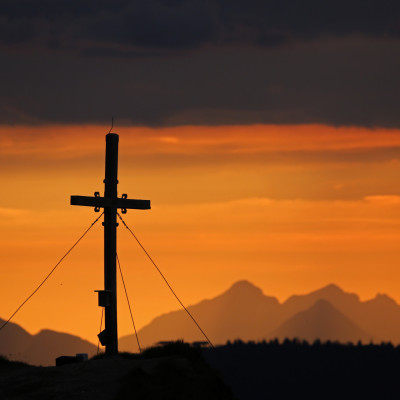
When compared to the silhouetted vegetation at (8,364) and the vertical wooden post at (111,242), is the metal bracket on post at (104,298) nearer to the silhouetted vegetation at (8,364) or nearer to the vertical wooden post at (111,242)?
the vertical wooden post at (111,242)

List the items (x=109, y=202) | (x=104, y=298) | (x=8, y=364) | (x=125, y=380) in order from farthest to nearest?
(x=8, y=364), (x=109, y=202), (x=104, y=298), (x=125, y=380)

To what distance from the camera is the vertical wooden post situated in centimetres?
3512

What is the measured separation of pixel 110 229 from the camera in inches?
1396

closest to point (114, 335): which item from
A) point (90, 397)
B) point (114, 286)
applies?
point (114, 286)

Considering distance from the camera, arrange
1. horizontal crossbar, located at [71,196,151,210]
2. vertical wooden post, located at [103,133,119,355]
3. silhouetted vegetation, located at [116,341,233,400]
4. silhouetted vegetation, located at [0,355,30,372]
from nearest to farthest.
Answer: silhouetted vegetation, located at [116,341,233,400]
horizontal crossbar, located at [71,196,151,210]
vertical wooden post, located at [103,133,119,355]
silhouetted vegetation, located at [0,355,30,372]

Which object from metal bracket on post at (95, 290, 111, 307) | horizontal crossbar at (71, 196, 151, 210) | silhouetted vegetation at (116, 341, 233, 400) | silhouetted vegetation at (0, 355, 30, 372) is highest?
horizontal crossbar at (71, 196, 151, 210)

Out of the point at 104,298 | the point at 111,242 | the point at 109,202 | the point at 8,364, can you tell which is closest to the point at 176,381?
the point at 104,298

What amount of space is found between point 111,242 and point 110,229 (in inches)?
16.6

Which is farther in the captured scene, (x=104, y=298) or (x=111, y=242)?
(x=111, y=242)

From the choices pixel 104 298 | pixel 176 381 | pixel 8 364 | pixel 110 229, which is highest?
pixel 110 229

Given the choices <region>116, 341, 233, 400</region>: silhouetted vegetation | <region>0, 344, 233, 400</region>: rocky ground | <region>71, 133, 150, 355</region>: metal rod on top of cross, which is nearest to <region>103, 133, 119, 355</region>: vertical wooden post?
<region>71, 133, 150, 355</region>: metal rod on top of cross

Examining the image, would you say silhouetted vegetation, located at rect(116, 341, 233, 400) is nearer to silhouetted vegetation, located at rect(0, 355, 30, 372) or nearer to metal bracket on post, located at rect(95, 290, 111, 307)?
metal bracket on post, located at rect(95, 290, 111, 307)

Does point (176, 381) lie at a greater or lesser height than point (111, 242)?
lesser

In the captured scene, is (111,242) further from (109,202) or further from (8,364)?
(8,364)
